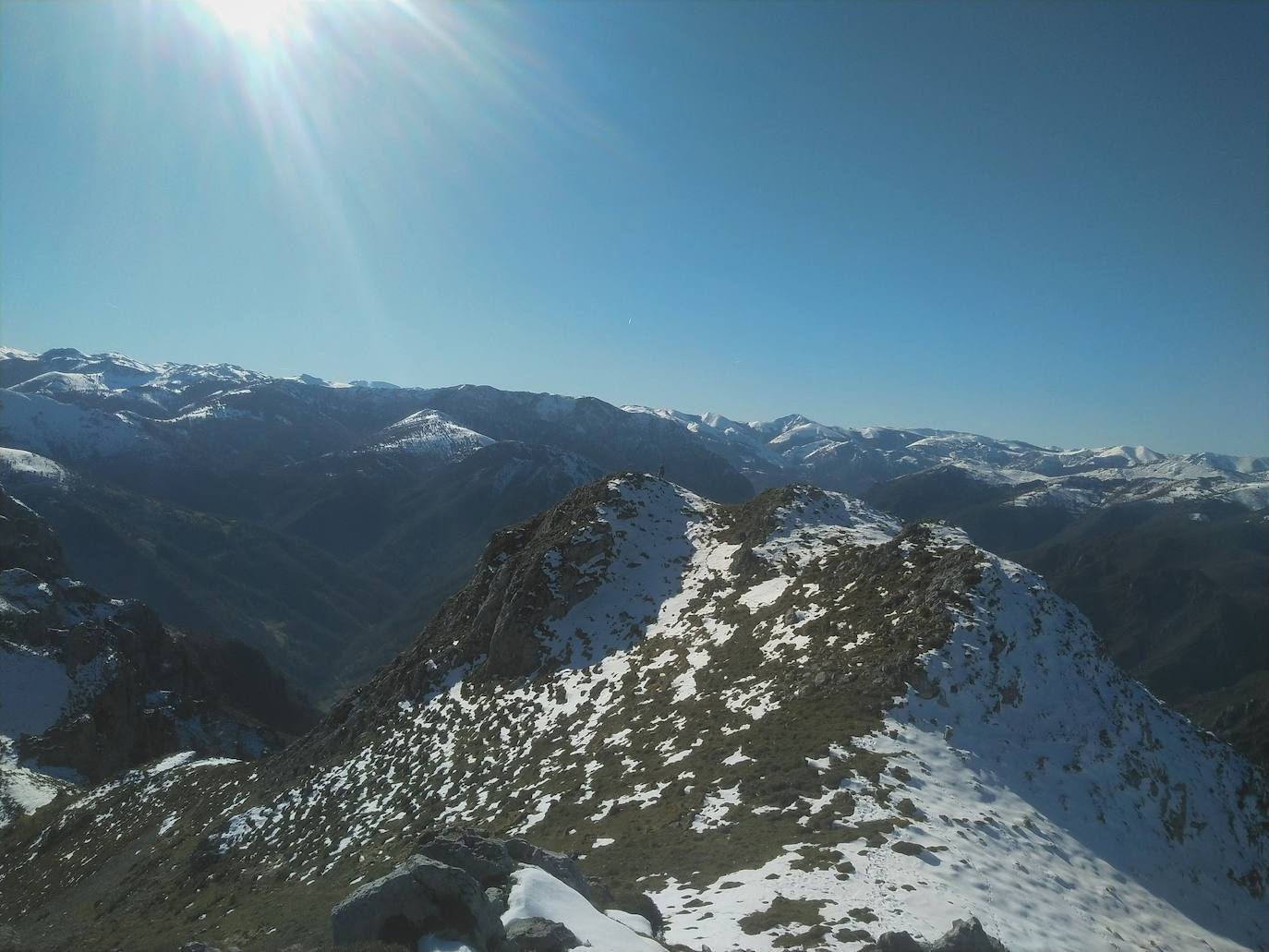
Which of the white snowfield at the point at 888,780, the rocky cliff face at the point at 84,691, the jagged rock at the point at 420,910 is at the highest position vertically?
the jagged rock at the point at 420,910

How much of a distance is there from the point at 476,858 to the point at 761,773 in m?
10.9

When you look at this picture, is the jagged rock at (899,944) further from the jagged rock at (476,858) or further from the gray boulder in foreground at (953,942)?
the jagged rock at (476,858)

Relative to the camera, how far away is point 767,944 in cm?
1278

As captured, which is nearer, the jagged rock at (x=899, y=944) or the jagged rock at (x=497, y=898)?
the jagged rock at (x=899, y=944)

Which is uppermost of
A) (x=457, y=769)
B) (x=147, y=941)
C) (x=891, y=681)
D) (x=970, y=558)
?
(x=970, y=558)

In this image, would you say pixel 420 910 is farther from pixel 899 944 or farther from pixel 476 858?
pixel 899 944

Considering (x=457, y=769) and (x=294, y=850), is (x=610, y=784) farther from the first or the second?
(x=294, y=850)

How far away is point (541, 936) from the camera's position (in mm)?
10930

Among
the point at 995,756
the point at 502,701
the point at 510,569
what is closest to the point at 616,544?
the point at 510,569

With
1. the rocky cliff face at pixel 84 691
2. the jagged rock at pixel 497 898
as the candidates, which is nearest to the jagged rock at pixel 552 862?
the jagged rock at pixel 497 898

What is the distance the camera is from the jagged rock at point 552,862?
1427 centimetres

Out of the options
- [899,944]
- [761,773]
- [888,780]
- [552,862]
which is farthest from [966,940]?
[761,773]

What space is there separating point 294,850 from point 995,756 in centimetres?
3102

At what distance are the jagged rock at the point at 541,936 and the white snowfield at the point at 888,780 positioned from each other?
11.9 feet
